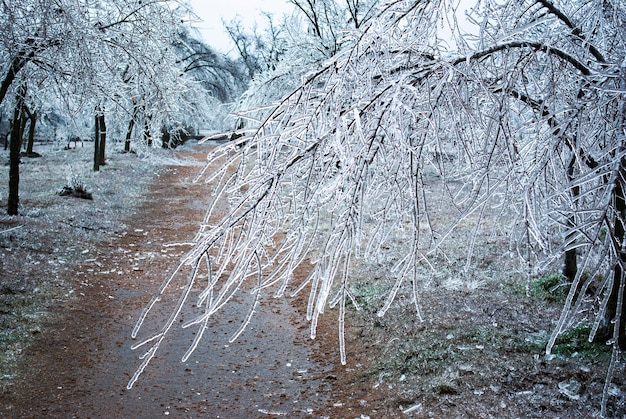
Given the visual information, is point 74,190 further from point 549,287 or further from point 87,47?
point 549,287

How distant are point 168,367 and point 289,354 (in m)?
1.38

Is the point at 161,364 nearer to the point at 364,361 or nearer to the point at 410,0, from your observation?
the point at 364,361

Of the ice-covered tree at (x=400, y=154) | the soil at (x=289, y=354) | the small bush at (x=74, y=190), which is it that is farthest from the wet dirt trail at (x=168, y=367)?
the small bush at (x=74, y=190)

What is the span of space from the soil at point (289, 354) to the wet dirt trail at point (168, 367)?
17mm

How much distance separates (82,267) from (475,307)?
6.30 meters

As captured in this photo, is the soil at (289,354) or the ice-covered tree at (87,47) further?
the ice-covered tree at (87,47)

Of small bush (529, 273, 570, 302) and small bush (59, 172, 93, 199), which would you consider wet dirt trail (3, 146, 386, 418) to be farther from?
small bush (59, 172, 93, 199)

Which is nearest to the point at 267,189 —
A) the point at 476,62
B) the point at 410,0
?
the point at 476,62

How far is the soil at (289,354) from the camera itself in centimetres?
425

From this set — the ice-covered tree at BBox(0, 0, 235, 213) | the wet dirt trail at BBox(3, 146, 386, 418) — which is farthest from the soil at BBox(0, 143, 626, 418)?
the ice-covered tree at BBox(0, 0, 235, 213)

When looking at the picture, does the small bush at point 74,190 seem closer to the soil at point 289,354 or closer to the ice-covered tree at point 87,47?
the soil at point 289,354

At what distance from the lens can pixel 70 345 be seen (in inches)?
219

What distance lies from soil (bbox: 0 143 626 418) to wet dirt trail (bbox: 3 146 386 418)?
0.02m

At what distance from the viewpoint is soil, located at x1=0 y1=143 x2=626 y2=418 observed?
13.9 feet
